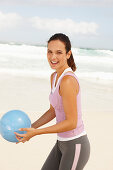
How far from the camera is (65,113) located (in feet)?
6.60

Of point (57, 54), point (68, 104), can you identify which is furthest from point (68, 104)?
point (57, 54)

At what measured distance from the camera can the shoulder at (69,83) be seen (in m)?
1.98

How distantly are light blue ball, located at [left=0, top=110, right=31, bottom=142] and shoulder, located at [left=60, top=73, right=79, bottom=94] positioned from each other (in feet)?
1.86

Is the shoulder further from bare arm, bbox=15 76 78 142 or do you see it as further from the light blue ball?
the light blue ball

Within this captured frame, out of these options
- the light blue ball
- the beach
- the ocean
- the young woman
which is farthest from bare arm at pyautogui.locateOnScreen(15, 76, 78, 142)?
the ocean

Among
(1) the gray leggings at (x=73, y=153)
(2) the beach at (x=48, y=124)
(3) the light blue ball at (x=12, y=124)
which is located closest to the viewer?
(1) the gray leggings at (x=73, y=153)

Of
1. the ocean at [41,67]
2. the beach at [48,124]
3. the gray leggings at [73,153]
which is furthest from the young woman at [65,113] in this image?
the ocean at [41,67]

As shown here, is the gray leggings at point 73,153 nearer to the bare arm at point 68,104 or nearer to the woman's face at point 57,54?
the bare arm at point 68,104

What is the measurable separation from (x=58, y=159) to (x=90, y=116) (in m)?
3.73

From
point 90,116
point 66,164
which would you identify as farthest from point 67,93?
point 90,116

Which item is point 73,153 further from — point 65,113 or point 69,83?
point 69,83

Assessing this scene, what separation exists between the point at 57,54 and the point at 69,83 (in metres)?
0.32

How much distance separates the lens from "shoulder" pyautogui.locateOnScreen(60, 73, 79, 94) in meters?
1.98

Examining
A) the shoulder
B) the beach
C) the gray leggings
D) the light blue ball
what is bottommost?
the beach
